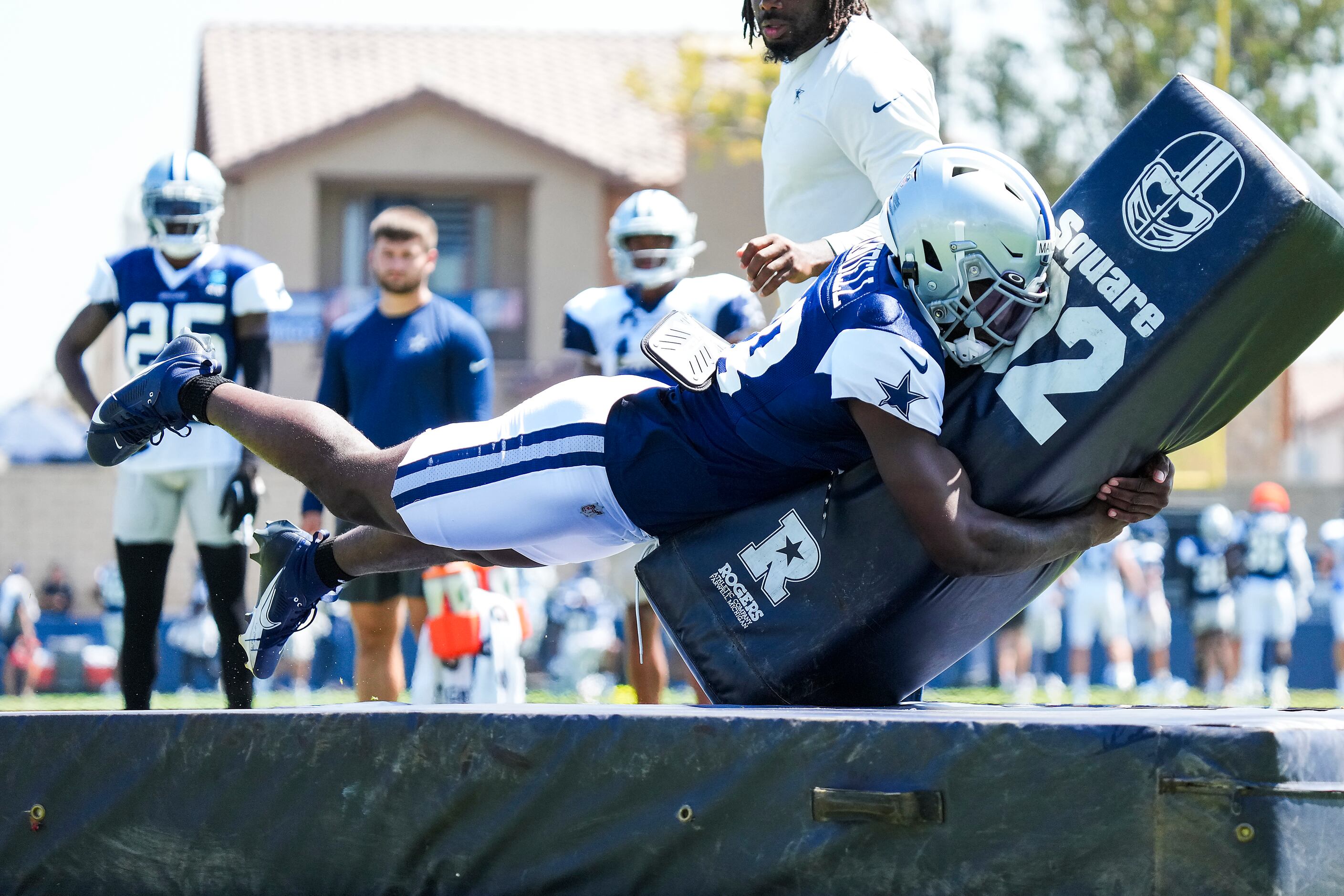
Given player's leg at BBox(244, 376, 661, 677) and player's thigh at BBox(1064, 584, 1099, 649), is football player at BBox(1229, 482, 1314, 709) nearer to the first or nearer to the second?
player's thigh at BBox(1064, 584, 1099, 649)

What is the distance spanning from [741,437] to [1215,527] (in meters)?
12.5

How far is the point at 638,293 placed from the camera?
18.7 ft

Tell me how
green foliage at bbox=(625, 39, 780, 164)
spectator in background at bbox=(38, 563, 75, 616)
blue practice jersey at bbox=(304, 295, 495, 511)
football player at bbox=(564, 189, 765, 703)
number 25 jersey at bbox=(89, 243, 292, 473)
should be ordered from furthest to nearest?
green foliage at bbox=(625, 39, 780, 164) < spectator in background at bbox=(38, 563, 75, 616) < blue practice jersey at bbox=(304, 295, 495, 511) < football player at bbox=(564, 189, 765, 703) < number 25 jersey at bbox=(89, 243, 292, 473)

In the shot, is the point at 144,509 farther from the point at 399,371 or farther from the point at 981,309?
the point at 981,309

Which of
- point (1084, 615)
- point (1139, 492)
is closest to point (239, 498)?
point (1139, 492)

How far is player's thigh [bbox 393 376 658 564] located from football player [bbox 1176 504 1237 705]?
11.7 m

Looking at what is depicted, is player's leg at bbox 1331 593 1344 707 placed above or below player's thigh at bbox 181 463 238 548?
below

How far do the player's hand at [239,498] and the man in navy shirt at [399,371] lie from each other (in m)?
0.43

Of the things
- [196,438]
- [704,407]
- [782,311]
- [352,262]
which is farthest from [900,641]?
[352,262]

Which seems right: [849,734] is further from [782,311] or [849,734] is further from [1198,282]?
[782,311]

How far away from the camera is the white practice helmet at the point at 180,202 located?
5.32m

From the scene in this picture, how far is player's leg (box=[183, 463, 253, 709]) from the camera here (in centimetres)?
515

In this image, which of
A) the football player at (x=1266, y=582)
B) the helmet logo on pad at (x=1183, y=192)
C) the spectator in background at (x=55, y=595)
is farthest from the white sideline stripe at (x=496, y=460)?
the spectator in background at (x=55, y=595)

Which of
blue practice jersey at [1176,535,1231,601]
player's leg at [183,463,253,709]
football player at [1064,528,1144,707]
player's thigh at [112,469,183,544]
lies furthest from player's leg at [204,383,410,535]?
blue practice jersey at [1176,535,1231,601]
